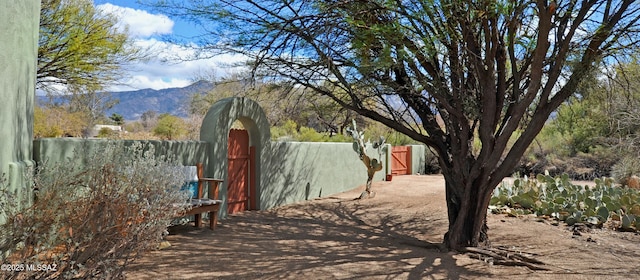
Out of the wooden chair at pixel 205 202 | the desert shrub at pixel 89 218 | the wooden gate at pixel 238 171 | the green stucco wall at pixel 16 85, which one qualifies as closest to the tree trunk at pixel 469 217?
the wooden chair at pixel 205 202

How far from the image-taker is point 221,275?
17.6 feet

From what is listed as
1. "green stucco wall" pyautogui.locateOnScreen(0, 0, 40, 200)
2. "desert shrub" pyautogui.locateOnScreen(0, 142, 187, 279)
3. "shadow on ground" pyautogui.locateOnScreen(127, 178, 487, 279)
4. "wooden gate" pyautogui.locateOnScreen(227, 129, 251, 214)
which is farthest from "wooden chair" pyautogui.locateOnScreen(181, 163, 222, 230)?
"desert shrub" pyautogui.locateOnScreen(0, 142, 187, 279)

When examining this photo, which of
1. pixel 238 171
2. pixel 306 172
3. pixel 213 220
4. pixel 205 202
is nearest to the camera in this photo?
pixel 205 202

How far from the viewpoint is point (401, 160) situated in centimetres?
2281

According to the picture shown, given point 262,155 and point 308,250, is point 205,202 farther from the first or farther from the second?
point 262,155

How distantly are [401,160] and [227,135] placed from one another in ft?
46.3

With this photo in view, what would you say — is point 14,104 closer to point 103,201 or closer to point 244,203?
point 103,201

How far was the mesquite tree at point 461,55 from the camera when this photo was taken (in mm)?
6414

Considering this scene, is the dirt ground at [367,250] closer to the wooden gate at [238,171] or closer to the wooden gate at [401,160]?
the wooden gate at [238,171]

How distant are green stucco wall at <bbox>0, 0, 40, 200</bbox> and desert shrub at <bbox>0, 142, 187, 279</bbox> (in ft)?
4.53

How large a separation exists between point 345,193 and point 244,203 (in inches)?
188

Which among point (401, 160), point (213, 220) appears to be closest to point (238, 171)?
point (213, 220)

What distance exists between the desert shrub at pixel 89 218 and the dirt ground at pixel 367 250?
111cm

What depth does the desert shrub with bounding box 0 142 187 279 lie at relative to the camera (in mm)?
3660
